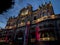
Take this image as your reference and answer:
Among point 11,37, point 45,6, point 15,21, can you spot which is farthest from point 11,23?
point 45,6

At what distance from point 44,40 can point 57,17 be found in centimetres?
546

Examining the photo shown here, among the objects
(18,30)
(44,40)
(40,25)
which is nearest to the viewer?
(44,40)

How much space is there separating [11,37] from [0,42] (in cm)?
411

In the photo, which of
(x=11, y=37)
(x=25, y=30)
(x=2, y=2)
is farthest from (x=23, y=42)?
(x=2, y=2)

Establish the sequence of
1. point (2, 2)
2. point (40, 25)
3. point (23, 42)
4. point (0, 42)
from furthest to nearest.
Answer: point (0, 42), point (23, 42), point (40, 25), point (2, 2)

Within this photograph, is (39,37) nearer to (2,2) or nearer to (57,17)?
(57,17)

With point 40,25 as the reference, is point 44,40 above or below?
below

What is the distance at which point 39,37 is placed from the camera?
1133 inches

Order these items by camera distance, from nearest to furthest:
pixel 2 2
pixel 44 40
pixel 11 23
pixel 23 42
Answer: pixel 2 2 → pixel 44 40 → pixel 23 42 → pixel 11 23

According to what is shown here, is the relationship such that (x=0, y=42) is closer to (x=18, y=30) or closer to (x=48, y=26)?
(x=18, y=30)

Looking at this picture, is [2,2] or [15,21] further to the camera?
[15,21]

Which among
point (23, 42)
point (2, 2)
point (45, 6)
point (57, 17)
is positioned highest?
point (45, 6)

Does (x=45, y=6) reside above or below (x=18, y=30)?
above

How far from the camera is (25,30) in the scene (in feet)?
104
